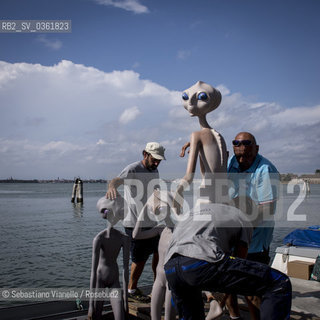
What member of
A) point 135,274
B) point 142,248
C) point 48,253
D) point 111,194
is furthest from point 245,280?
point 48,253

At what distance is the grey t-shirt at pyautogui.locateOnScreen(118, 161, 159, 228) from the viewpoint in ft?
15.9

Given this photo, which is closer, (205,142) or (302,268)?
(205,142)

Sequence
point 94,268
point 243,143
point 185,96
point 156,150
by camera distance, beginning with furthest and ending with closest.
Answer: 1. point 156,150
2. point 94,268
3. point 243,143
4. point 185,96

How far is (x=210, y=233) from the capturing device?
2.54 metres

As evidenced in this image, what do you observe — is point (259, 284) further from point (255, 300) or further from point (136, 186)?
point (136, 186)

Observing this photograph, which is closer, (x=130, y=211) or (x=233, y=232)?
(x=233, y=232)

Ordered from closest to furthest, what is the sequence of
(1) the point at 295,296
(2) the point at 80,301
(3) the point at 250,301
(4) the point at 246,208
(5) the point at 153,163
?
(4) the point at 246,208
(3) the point at 250,301
(2) the point at 80,301
(5) the point at 153,163
(1) the point at 295,296

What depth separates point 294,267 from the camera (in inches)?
270

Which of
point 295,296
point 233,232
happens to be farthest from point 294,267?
point 233,232

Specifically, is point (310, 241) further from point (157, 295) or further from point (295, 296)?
point (157, 295)

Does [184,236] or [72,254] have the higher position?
[184,236]

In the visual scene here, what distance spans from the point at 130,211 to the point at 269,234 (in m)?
1.98

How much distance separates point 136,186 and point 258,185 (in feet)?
6.62

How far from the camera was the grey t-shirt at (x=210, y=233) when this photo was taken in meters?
2.44
